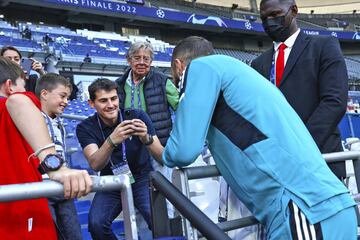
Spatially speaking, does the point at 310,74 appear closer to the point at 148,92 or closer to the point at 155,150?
the point at 155,150

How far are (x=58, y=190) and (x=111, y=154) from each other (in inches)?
54.6

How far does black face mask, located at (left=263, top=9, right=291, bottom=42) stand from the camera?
1933mm

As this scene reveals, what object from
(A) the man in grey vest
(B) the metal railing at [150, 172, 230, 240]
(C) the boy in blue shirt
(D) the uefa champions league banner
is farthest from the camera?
(D) the uefa champions league banner

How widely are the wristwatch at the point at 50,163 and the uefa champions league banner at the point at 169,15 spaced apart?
58.7ft

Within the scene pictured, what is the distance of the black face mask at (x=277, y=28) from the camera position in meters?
1.93

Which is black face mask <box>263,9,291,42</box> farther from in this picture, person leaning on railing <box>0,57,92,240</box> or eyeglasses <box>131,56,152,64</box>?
eyeglasses <box>131,56,152,64</box>

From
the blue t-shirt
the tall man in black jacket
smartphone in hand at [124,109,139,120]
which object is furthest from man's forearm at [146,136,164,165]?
the tall man in black jacket

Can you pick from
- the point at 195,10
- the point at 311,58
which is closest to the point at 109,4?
the point at 195,10

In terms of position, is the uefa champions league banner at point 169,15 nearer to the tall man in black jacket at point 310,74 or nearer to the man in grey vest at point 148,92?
the man in grey vest at point 148,92

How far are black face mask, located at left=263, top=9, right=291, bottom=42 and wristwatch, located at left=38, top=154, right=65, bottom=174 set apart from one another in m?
1.15

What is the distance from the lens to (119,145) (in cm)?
250

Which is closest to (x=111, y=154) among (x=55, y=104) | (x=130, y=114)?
(x=130, y=114)

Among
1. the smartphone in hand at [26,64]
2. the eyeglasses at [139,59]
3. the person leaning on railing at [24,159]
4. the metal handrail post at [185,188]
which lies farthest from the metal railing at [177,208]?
the smartphone in hand at [26,64]

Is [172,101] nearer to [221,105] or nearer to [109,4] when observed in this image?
[221,105]
